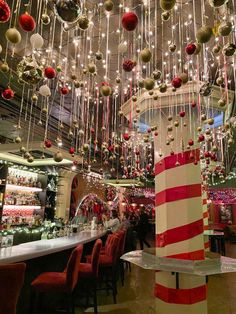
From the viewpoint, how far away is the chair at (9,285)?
6.21 feet

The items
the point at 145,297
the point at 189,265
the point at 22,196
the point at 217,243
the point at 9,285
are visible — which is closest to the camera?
the point at 9,285

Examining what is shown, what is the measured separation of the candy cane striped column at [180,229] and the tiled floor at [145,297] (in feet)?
2.48

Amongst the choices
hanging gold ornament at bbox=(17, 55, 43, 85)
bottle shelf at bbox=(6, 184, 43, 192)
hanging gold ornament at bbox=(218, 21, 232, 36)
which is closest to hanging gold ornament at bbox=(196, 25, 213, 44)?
hanging gold ornament at bbox=(218, 21, 232, 36)

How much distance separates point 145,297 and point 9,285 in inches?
133

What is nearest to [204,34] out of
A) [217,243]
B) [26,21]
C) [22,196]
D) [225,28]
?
[225,28]

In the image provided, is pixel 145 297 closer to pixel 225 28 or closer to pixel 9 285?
pixel 9 285

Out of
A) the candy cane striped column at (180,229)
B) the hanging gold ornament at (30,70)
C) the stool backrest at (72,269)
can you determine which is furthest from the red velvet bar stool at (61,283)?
the hanging gold ornament at (30,70)

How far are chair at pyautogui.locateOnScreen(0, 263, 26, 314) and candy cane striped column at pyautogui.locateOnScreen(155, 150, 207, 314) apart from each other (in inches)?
80.2

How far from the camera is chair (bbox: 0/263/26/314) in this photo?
1.89 meters

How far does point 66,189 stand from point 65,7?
32.9 ft

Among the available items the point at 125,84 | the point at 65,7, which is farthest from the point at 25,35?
the point at 65,7

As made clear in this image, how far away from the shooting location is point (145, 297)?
15.2ft

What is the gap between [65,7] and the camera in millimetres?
1152

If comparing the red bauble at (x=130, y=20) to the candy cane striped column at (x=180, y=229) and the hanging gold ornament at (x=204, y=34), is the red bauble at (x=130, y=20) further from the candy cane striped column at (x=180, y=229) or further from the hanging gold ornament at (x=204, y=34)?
the candy cane striped column at (x=180, y=229)
